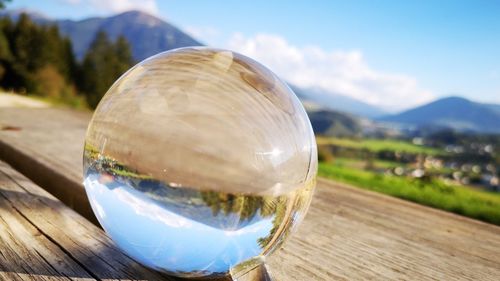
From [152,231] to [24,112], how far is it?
5687 millimetres

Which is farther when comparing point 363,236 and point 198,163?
point 363,236

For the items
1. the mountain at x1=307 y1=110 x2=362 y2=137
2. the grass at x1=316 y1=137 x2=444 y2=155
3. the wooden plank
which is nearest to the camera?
the wooden plank

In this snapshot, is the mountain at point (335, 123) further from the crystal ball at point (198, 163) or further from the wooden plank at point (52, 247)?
the crystal ball at point (198, 163)

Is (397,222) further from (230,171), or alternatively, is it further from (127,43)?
(127,43)

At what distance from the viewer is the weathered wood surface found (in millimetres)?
1438

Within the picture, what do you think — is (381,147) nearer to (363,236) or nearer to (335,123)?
(335,123)

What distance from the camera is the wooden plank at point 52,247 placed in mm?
1207

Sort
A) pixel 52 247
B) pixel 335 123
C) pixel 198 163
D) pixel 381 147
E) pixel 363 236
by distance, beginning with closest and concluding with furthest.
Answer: pixel 198 163 < pixel 52 247 < pixel 363 236 < pixel 381 147 < pixel 335 123

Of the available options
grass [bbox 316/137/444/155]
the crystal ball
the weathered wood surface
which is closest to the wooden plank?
the crystal ball

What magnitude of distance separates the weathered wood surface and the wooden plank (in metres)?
0.24

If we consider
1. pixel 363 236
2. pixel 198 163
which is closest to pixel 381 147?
pixel 363 236

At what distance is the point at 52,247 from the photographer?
136 cm

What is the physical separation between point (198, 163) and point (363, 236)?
44.3 inches

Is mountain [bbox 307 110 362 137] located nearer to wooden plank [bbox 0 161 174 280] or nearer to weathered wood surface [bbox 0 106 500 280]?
weathered wood surface [bbox 0 106 500 280]
